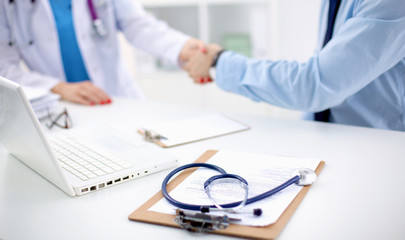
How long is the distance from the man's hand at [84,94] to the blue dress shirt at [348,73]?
18.4 inches

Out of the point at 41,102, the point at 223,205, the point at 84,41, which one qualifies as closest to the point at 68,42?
the point at 84,41

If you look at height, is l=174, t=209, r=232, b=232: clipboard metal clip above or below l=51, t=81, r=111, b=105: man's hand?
above

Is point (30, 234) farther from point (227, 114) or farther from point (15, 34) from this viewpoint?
point (15, 34)

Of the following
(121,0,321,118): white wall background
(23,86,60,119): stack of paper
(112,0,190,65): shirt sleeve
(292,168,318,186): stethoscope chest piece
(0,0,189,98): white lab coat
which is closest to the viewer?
(292,168,318,186): stethoscope chest piece

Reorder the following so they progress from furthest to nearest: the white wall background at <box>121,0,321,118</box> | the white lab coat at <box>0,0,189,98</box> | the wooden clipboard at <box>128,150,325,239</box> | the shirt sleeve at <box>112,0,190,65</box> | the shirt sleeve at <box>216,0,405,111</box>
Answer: the white wall background at <box>121,0,321,118</box>, the shirt sleeve at <box>112,0,190,65</box>, the white lab coat at <box>0,0,189,98</box>, the shirt sleeve at <box>216,0,405,111</box>, the wooden clipboard at <box>128,150,325,239</box>

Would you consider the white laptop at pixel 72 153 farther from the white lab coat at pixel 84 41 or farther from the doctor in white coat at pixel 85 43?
the white lab coat at pixel 84 41

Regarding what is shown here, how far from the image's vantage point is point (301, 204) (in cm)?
63

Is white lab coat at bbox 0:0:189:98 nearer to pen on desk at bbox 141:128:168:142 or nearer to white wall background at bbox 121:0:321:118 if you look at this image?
pen on desk at bbox 141:128:168:142

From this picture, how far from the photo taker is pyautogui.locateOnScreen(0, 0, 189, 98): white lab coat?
1484 mm

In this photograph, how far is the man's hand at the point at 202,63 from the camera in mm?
1355

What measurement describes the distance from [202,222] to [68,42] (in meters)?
1.31

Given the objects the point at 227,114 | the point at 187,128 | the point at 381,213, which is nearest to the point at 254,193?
the point at 381,213

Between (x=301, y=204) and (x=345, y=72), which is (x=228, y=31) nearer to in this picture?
(x=345, y=72)

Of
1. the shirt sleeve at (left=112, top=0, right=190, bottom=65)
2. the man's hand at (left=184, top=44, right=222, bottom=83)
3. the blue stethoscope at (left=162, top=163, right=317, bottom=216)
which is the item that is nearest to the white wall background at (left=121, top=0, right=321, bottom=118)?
the shirt sleeve at (left=112, top=0, right=190, bottom=65)
